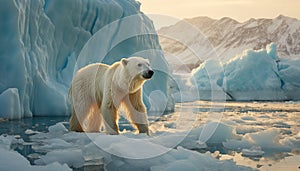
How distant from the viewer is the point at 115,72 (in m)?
5.77

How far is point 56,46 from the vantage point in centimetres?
1452

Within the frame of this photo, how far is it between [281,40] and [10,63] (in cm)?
12782

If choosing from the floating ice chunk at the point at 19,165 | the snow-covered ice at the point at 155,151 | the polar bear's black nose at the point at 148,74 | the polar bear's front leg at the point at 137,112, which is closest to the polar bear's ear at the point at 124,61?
the polar bear's black nose at the point at 148,74

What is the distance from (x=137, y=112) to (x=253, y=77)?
22.7 meters

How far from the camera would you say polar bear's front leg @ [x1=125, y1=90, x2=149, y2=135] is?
19.0 ft

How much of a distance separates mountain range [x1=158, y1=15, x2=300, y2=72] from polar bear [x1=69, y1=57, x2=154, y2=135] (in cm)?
11653

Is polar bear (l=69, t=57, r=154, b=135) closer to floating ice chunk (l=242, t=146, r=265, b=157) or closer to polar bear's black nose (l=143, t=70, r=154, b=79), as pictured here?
polar bear's black nose (l=143, t=70, r=154, b=79)

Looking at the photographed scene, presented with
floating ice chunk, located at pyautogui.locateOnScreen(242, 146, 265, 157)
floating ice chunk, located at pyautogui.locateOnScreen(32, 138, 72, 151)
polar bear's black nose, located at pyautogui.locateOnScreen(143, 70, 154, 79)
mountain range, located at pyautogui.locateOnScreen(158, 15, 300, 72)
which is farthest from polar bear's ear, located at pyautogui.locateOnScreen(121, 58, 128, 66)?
mountain range, located at pyautogui.locateOnScreen(158, 15, 300, 72)

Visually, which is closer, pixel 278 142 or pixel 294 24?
pixel 278 142

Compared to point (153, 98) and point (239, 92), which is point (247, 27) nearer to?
point (239, 92)

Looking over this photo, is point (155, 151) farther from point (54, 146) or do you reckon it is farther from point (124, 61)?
point (124, 61)

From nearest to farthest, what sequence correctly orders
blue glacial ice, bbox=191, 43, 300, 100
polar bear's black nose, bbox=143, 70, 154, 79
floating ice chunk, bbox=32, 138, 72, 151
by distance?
floating ice chunk, bbox=32, 138, 72, 151
polar bear's black nose, bbox=143, 70, 154, 79
blue glacial ice, bbox=191, 43, 300, 100

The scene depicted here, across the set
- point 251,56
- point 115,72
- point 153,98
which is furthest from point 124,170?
point 251,56

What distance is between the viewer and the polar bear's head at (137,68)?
17.4 ft
